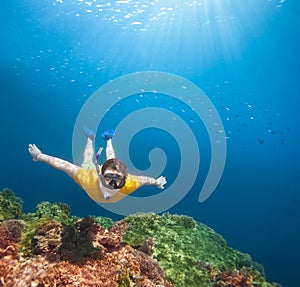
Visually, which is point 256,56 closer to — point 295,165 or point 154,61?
point 154,61

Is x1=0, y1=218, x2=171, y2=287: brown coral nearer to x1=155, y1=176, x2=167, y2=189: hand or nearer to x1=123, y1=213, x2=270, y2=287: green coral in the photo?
x1=123, y1=213, x2=270, y2=287: green coral

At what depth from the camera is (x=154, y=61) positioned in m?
32.0

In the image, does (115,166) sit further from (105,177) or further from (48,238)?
(48,238)

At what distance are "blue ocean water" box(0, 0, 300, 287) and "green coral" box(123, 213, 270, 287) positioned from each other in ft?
44.5

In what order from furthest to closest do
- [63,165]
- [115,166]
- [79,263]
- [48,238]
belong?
[63,165]
[48,238]
[115,166]
[79,263]

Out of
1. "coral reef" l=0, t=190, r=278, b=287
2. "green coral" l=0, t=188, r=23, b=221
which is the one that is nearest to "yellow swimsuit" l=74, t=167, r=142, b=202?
"coral reef" l=0, t=190, r=278, b=287

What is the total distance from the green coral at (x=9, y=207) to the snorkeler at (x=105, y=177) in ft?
7.46

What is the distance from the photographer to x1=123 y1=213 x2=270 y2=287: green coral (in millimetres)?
6723

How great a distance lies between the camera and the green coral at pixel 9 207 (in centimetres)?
864

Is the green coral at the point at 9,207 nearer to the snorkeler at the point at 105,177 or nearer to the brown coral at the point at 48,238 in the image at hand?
the snorkeler at the point at 105,177

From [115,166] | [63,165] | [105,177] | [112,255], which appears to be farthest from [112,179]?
[63,165]

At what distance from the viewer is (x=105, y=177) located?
5508 millimetres

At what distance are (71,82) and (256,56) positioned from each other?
31115 mm

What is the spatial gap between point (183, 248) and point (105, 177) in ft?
12.4
